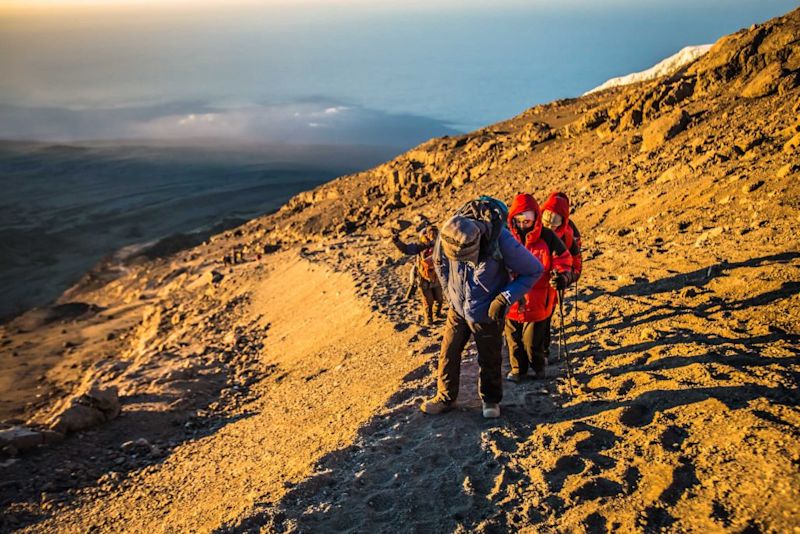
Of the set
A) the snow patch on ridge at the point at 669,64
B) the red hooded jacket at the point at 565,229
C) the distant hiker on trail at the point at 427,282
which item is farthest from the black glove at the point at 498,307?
the snow patch on ridge at the point at 669,64

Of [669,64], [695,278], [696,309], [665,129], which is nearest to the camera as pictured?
[696,309]

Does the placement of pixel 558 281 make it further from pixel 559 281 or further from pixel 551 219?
pixel 551 219

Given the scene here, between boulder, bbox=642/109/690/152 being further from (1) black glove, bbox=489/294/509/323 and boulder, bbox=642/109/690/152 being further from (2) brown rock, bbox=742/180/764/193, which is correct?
(1) black glove, bbox=489/294/509/323

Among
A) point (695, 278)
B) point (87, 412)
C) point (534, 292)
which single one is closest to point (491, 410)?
point (534, 292)

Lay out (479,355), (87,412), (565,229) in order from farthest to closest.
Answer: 1. (87,412)
2. (565,229)
3. (479,355)

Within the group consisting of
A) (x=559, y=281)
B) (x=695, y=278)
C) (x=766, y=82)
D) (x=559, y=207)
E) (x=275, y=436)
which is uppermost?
(x=766, y=82)

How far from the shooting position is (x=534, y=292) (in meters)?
4.86

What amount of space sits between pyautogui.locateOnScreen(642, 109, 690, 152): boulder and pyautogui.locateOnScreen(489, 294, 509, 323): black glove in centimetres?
1011

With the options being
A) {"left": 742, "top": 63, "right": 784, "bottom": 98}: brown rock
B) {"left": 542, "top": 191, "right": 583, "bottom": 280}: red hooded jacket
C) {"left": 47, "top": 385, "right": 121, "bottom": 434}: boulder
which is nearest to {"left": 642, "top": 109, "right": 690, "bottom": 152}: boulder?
{"left": 742, "top": 63, "right": 784, "bottom": 98}: brown rock

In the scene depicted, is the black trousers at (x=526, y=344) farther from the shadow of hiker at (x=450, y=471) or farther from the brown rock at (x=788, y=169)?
the brown rock at (x=788, y=169)

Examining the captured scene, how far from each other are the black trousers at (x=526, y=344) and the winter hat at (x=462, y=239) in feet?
4.80

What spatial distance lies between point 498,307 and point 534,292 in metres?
1.02

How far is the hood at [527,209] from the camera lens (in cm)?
466

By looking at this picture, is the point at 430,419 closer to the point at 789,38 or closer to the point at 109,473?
the point at 109,473
